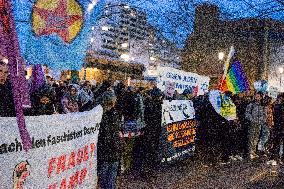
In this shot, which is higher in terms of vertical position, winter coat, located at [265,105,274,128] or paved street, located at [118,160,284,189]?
winter coat, located at [265,105,274,128]

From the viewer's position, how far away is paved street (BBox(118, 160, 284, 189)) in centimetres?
885

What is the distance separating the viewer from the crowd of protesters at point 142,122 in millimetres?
6145

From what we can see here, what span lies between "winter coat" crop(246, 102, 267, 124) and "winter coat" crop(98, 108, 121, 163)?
771cm

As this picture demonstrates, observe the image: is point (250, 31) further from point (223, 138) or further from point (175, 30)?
point (223, 138)

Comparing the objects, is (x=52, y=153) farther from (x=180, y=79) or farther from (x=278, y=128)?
(x=278, y=128)

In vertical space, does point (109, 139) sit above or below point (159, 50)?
below

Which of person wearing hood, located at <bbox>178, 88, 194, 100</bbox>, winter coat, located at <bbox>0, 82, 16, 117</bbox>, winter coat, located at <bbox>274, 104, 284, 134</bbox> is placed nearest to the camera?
winter coat, located at <bbox>0, 82, 16, 117</bbox>

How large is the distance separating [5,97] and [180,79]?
7868 millimetres

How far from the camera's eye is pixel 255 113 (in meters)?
13.1

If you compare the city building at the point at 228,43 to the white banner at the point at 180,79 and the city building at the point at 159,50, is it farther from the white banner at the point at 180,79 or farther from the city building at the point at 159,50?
the white banner at the point at 180,79

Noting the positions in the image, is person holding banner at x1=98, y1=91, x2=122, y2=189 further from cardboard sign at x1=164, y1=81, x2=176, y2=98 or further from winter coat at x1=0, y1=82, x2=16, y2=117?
cardboard sign at x1=164, y1=81, x2=176, y2=98

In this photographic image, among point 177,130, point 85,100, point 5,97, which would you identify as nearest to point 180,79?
point 177,130

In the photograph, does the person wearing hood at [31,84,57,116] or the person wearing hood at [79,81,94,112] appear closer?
the person wearing hood at [31,84,57,116]

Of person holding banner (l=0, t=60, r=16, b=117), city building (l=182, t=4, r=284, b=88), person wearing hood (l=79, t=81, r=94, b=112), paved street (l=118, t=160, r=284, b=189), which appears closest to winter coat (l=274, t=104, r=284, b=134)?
paved street (l=118, t=160, r=284, b=189)
